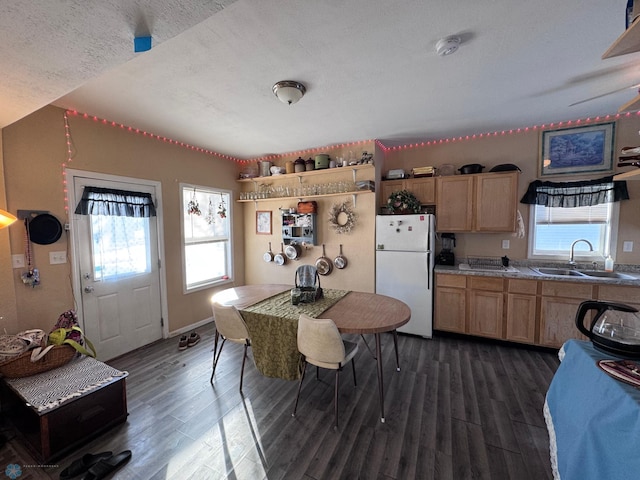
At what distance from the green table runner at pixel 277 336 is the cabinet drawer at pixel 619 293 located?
2.81 metres

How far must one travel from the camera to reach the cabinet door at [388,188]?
145 inches

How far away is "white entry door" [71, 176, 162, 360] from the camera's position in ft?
8.78

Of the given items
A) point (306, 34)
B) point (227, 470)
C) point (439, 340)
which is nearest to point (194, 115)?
point (306, 34)

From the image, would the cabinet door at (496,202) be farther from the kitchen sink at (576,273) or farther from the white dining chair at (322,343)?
the white dining chair at (322,343)

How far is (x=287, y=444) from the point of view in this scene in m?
1.77

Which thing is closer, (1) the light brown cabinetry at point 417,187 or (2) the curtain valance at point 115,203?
(2) the curtain valance at point 115,203

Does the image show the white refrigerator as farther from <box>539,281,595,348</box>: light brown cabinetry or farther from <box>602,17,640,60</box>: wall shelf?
<box>602,17,640,60</box>: wall shelf

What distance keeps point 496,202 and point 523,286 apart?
1.03m

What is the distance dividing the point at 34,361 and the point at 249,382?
160 centimetres

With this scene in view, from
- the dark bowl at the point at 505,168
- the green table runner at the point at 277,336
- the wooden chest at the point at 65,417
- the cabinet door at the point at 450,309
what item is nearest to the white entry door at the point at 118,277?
the wooden chest at the point at 65,417

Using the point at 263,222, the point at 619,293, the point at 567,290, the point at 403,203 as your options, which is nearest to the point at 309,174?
the point at 263,222

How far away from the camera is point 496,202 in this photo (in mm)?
3203

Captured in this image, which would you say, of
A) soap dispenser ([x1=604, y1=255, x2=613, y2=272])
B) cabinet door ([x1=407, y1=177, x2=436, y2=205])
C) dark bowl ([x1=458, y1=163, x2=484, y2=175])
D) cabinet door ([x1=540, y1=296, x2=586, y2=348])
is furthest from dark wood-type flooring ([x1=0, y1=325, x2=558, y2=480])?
dark bowl ([x1=458, y1=163, x2=484, y2=175])

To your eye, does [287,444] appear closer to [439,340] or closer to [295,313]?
[295,313]
